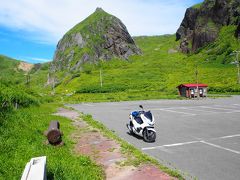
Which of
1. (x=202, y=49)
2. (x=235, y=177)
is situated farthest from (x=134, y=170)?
(x=202, y=49)

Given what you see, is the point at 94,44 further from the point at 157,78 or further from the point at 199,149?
the point at 199,149

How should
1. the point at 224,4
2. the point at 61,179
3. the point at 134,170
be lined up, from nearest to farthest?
the point at 61,179 < the point at 134,170 < the point at 224,4

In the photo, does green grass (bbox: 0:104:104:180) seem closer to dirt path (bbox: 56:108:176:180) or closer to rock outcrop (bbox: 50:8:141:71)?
dirt path (bbox: 56:108:176:180)

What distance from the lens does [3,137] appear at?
11.0 metres

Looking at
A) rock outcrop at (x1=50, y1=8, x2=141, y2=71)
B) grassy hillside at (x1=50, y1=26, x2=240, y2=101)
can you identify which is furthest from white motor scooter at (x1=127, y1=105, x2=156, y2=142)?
rock outcrop at (x1=50, y1=8, x2=141, y2=71)

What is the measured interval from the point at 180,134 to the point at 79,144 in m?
5.77

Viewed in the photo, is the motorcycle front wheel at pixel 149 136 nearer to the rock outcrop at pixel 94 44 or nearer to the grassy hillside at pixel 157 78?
the grassy hillside at pixel 157 78

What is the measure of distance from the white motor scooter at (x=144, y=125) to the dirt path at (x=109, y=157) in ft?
5.32

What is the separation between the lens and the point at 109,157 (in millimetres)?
10547

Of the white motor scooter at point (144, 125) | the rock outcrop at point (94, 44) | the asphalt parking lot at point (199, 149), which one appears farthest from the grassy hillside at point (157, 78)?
the white motor scooter at point (144, 125)

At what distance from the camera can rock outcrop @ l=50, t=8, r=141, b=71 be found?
144750mm

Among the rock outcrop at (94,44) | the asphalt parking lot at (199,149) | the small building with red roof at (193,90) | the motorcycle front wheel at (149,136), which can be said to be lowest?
the asphalt parking lot at (199,149)

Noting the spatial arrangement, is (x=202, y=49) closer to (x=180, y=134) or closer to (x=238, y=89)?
(x=238, y=89)

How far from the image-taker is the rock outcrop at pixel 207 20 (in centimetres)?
13350
